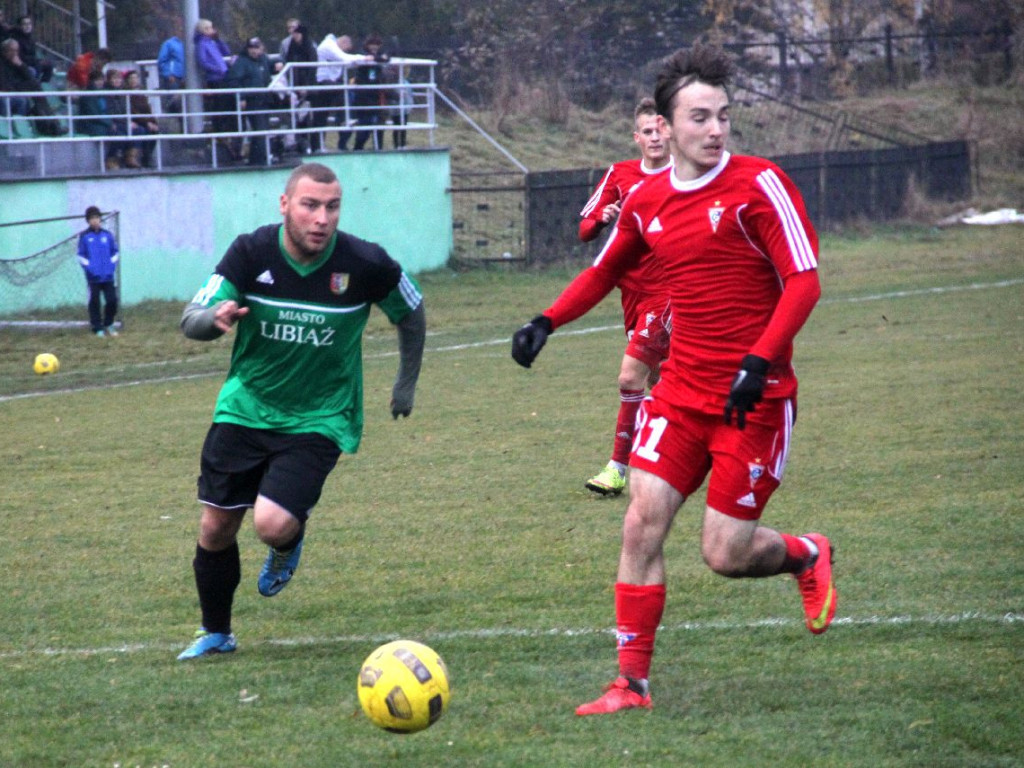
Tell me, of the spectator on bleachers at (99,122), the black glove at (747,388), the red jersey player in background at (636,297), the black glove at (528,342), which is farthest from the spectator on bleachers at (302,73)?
the black glove at (747,388)

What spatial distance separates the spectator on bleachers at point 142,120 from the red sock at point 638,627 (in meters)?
17.6

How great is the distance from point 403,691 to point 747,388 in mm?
1391

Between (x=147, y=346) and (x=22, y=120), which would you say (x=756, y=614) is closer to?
(x=147, y=346)

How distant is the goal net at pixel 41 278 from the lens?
18.9m

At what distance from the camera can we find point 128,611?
246 inches

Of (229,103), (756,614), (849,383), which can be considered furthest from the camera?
(229,103)

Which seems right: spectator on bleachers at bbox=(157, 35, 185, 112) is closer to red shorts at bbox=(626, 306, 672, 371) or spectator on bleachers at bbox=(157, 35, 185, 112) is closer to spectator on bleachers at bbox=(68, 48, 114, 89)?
spectator on bleachers at bbox=(68, 48, 114, 89)

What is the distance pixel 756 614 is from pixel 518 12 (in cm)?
3486

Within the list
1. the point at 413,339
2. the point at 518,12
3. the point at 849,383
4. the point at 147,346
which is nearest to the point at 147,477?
the point at 413,339

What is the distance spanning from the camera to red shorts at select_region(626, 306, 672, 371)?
7746mm

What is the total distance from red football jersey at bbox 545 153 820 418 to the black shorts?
1.37 metres

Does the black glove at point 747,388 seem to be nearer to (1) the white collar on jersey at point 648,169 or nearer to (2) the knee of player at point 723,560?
(2) the knee of player at point 723,560

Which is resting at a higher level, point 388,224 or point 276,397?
point 276,397

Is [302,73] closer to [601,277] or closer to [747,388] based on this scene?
[601,277]
